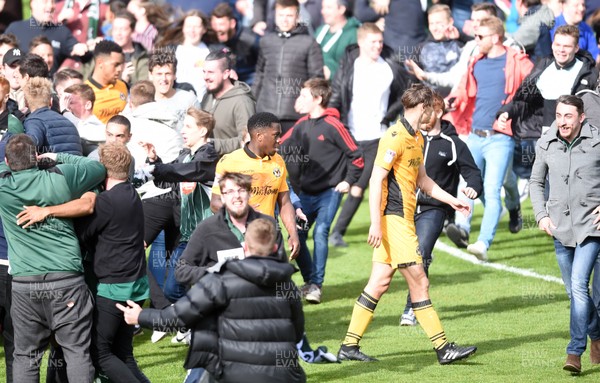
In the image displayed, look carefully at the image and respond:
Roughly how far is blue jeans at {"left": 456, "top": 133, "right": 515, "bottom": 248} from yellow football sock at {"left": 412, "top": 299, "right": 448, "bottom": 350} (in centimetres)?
412

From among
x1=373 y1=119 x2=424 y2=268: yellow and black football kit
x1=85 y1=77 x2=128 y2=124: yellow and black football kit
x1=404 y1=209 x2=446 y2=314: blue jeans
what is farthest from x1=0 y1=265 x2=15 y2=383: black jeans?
x1=404 y1=209 x2=446 y2=314: blue jeans

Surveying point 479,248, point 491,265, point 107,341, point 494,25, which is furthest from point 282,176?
point 494,25

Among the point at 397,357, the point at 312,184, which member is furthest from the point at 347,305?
the point at 397,357

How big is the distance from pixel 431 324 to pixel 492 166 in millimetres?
4715

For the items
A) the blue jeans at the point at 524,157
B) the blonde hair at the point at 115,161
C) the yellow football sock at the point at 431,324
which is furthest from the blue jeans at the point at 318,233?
the blonde hair at the point at 115,161

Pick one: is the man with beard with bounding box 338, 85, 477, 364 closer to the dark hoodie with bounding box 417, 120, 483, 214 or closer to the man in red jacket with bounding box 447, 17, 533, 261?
the dark hoodie with bounding box 417, 120, 483, 214

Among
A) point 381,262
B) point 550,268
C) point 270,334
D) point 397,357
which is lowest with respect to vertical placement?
point 550,268

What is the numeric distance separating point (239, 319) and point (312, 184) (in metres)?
6.02

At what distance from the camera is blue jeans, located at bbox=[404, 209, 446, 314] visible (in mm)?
11609

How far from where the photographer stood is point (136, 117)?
11906mm

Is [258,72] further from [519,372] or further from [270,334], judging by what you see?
[270,334]

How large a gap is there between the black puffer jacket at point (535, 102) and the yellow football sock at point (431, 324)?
4.31 m

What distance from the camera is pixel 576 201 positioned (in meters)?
10.0

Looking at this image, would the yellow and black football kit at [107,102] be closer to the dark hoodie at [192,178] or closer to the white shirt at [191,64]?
the dark hoodie at [192,178]
